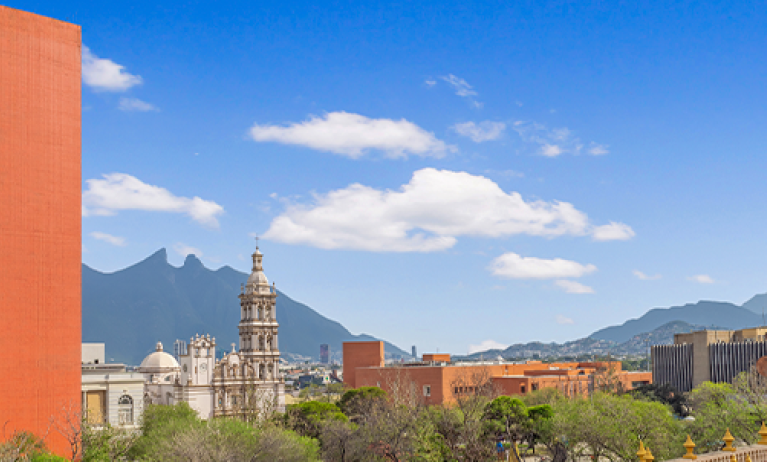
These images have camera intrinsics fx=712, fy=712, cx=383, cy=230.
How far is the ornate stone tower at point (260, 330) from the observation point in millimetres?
82062

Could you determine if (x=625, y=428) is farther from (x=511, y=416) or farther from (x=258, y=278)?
(x=258, y=278)

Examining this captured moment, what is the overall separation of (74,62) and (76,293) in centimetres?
1209

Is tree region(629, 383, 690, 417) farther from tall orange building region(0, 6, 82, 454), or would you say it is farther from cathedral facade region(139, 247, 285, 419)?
tall orange building region(0, 6, 82, 454)

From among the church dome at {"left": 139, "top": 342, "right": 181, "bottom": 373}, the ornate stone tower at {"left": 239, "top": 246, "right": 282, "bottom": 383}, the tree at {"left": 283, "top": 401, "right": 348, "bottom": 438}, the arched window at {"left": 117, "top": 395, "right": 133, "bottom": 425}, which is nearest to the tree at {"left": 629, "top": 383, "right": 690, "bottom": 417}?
the tree at {"left": 283, "top": 401, "right": 348, "bottom": 438}

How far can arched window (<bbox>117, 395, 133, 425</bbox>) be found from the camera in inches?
1897

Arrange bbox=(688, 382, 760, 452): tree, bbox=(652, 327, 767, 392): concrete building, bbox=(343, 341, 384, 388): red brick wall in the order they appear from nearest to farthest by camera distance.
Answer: bbox=(688, 382, 760, 452): tree < bbox=(652, 327, 767, 392): concrete building < bbox=(343, 341, 384, 388): red brick wall

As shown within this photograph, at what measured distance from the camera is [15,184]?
34719mm

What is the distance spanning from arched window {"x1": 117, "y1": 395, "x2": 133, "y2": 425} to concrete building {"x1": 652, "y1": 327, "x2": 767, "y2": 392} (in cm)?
7677

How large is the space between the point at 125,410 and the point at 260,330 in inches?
1375

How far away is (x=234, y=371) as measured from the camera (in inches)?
3103

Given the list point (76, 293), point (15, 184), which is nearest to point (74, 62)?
point (15, 184)

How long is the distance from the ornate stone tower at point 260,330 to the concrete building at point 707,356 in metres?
58.4

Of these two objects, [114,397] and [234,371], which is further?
[234,371]

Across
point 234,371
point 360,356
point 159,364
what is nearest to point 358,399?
point 234,371
